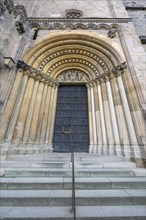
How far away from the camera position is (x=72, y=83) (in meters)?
5.80

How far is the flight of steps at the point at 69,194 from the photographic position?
152cm

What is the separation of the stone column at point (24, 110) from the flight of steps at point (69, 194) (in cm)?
119

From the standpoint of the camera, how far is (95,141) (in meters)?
4.48

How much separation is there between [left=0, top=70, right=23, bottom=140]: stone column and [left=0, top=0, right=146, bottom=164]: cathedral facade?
→ 0.03 metres

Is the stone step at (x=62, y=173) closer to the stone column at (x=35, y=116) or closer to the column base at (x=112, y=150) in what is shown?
the column base at (x=112, y=150)

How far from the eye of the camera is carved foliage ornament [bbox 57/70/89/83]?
582 cm

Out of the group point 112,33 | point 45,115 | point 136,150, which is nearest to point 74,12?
point 112,33

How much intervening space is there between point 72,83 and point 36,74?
5.84 ft

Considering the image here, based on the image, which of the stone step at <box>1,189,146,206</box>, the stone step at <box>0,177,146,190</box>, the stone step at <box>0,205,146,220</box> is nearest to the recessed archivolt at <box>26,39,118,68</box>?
the stone step at <box>0,177,146,190</box>

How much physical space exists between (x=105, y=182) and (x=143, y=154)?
168 centimetres

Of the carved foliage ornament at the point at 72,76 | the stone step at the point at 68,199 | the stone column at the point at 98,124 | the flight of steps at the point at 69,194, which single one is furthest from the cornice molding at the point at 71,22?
the stone step at the point at 68,199

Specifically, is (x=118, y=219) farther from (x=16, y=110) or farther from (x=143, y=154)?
(x=16, y=110)

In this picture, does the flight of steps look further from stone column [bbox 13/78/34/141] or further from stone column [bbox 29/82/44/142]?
stone column [bbox 29/82/44/142]

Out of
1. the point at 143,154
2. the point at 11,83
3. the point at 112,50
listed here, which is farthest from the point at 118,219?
the point at 112,50
